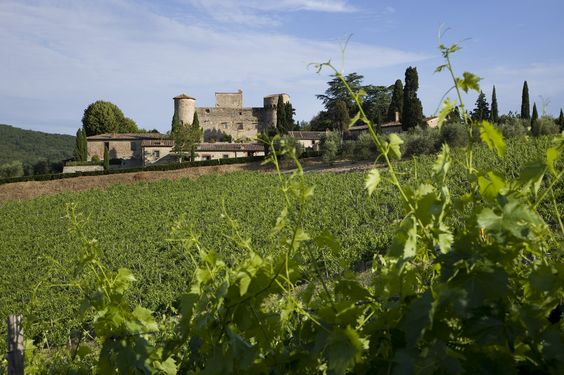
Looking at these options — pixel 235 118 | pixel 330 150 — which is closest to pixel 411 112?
pixel 330 150

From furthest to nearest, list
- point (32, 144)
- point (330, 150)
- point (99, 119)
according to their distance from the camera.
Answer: point (32, 144) < point (99, 119) < point (330, 150)

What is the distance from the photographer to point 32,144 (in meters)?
101

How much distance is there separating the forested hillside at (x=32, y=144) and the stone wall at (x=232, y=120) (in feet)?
130

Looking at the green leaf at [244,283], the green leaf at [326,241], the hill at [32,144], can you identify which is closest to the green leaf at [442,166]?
the green leaf at [326,241]

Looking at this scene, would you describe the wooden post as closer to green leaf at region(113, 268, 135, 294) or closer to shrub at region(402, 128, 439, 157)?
green leaf at region(113, 268, 135, 294)

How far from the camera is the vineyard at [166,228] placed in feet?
33.7

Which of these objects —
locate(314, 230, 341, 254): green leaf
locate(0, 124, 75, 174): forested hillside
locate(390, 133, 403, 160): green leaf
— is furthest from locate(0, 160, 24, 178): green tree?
locate(390, 133, 403, 160): green leaf

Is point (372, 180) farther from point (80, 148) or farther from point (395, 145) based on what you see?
point (80, 148)

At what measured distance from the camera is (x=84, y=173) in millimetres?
34469

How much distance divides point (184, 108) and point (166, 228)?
41.4 m

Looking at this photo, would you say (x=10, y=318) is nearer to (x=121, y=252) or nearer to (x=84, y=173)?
(x=121, y=252)

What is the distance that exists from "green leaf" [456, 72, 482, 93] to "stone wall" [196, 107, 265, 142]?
5735 cm

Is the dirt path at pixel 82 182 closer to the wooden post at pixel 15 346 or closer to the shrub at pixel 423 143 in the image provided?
the shrub at pixel 423 143

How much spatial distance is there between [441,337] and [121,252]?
46.2ft
